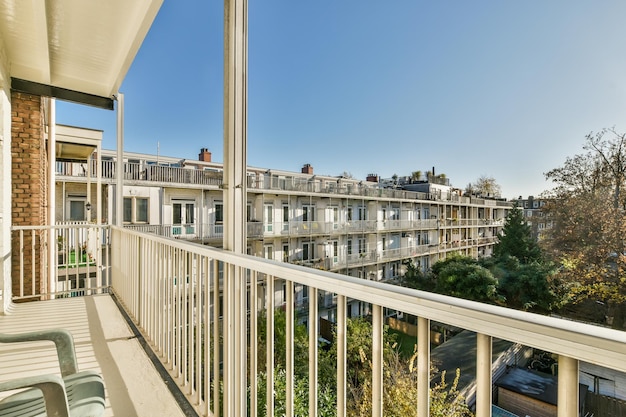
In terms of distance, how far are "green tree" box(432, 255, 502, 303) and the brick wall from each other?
4.28 m

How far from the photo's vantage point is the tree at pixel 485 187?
173 cm

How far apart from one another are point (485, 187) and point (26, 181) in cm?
456

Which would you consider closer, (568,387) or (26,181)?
(568,387)

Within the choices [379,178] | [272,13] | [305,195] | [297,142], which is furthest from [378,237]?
[297,142]

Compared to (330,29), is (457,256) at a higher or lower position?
lower

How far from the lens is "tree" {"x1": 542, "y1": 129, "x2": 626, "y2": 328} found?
0.99 metres

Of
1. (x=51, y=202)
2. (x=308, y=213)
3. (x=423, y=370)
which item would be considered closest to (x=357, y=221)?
(x=308, y=213)

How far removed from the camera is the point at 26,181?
12.0 ft

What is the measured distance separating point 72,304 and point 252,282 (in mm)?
3252

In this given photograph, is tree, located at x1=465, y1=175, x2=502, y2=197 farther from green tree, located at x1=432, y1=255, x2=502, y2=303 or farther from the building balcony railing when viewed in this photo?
green tree, located at x1=432, y1=255, x2=502, y2=303

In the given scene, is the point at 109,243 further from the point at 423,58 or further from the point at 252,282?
the point at 423,58

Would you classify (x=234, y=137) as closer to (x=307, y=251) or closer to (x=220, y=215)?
(x=220, y=215)

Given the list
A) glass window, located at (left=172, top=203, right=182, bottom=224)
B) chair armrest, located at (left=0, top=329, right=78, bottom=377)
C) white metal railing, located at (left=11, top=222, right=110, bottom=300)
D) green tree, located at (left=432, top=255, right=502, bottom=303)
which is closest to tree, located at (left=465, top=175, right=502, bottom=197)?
green tree, located at (left=432, top=255, right=502, bottom=303)

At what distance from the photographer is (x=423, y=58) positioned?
2316 mm
